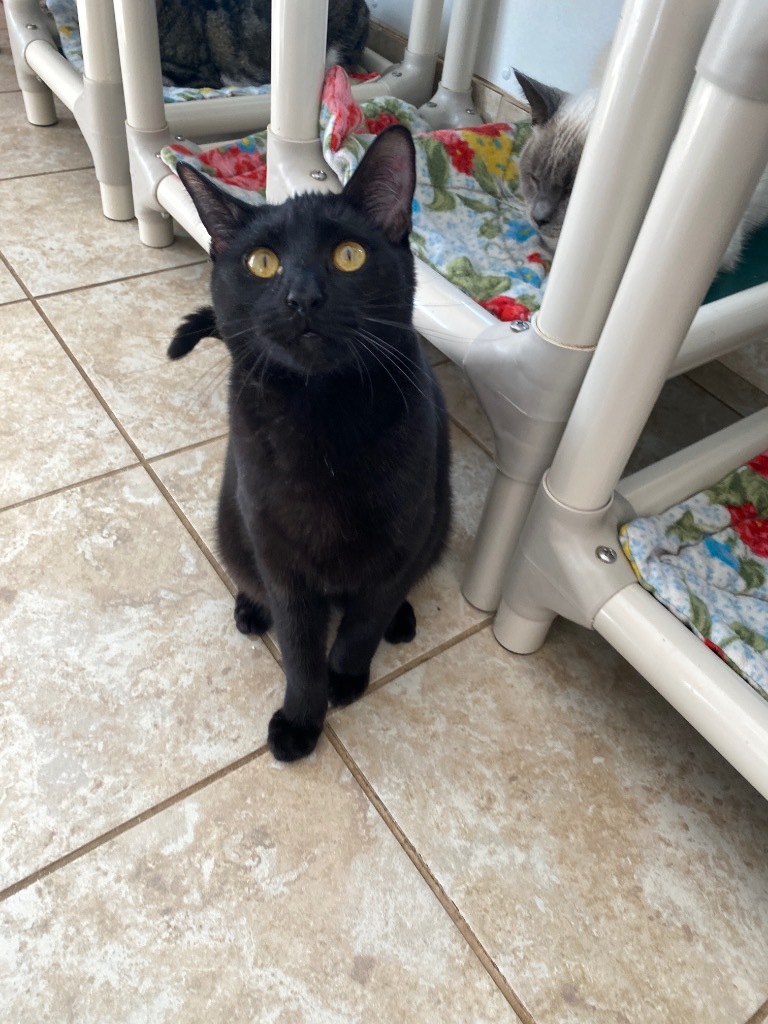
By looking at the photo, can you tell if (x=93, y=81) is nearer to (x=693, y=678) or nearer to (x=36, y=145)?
(x=36, y=145)

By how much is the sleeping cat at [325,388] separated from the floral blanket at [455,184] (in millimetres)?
331

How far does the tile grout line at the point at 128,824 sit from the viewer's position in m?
0.73

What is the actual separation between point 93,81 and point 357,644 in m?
1.32

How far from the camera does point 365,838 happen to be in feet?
2.63

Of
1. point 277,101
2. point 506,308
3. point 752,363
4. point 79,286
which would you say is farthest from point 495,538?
point 79,286

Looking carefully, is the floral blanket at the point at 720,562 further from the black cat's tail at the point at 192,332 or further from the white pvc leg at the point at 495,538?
the black cat's tail at the point at 192,332

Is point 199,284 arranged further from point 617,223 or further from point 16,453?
point 617,223

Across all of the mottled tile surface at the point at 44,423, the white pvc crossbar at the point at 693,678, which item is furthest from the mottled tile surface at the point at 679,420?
the mottled tile surface at the point at 44,423

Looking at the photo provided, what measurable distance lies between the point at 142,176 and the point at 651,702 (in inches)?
53.0

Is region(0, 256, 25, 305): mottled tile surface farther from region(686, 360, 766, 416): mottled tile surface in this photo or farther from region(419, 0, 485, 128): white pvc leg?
region(686, 360, 766, 416): mottled tile surface

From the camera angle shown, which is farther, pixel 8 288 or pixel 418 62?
pixel 418 62

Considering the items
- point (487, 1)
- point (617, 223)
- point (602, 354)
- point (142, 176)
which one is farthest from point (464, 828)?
point (487, 1)

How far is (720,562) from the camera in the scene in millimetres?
894

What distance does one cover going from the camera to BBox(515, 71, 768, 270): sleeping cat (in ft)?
3.60
